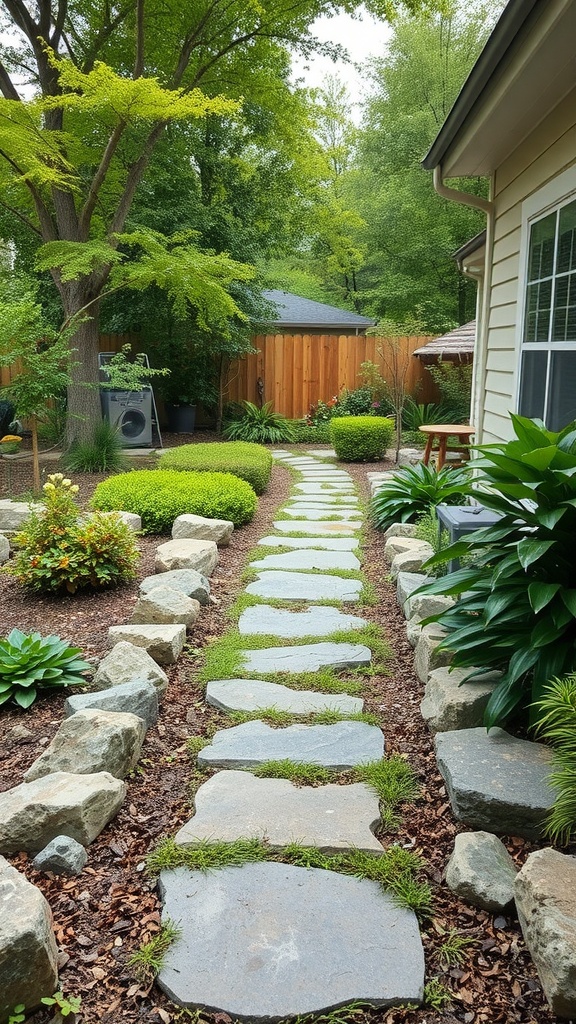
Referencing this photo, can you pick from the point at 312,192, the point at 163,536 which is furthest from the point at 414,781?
the point at 312,192

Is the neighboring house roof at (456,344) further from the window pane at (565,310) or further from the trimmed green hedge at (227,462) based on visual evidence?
the window pane at (565,310)

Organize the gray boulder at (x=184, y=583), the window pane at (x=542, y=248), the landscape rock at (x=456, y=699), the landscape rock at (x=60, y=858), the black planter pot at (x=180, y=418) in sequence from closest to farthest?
1. the landscape rock at (x=60, y=858)
2. the landscape rock at (x=456, y=699)
3. the window pane at (x=542, y=248)
4. the gray boulder at (x=184, y=583)
5. the black planter pot at (x=180, y=418)

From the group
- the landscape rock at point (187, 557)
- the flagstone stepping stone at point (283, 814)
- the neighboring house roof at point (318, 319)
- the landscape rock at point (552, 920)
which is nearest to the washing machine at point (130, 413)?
the neighboring house roof at point (318, 319)

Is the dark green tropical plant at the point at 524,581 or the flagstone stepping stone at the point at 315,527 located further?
the flagstone stepping stone at the point at 315,527

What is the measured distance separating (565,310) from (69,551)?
302cm

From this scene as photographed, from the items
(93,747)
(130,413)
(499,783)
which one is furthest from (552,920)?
(130,413)

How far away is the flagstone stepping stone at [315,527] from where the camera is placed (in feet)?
20.1

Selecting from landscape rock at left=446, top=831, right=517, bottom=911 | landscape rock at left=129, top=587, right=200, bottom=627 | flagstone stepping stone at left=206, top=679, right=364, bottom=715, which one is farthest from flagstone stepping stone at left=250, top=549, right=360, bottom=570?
landscape rock at left=446, top=831, right=517, bottom=911

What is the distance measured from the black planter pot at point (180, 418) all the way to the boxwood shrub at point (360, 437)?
352 cm

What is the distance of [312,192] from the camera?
1205 cm

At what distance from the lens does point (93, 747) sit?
2369 millimetres

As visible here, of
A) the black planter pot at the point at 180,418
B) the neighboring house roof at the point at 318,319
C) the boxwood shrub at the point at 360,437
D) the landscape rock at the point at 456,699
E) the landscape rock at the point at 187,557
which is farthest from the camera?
the neighboring house roof at the point at 318,319

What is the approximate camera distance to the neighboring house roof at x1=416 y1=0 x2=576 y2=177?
8.55ft

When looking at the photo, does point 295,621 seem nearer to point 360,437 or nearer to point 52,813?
point 52,813
